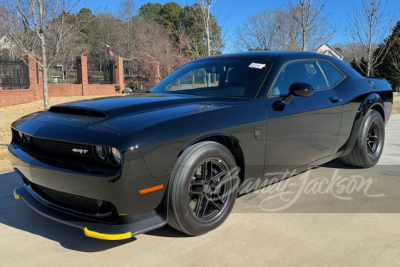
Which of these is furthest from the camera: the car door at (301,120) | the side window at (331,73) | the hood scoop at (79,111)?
the side window at (331,73)

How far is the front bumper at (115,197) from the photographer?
8.00ft

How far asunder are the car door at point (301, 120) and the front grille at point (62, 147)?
1.61 meters

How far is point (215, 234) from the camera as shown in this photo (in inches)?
119

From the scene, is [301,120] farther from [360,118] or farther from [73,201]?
[73,201]

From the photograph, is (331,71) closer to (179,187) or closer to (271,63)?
(271,63)

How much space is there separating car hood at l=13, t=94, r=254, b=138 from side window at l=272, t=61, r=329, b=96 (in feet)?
1.75

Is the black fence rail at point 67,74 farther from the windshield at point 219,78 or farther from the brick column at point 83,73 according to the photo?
the windshield at point 219,78

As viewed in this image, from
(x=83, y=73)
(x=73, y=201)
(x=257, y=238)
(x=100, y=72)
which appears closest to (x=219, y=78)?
(x=257, y=238)

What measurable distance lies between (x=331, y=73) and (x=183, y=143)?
2.55 m

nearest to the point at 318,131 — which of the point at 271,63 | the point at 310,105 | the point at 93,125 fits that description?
the point at 310,105

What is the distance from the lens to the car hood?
8.70 ft

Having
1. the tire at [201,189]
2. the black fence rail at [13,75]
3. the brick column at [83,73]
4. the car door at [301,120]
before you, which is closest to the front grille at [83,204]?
the tire at [201,189]

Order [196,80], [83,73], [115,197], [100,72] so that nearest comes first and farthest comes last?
[115,197]
[196,80]
[83,73]
[100,72]

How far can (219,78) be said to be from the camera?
3959mm
